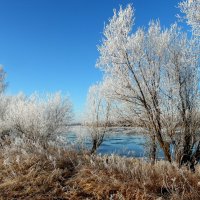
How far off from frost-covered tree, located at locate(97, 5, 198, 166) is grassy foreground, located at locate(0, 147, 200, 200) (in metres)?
4.72

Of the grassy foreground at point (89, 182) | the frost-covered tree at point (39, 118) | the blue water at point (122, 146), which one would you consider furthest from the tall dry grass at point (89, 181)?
the frost-covered tree at point (39, 118)

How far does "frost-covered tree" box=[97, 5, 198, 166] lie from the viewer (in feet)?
Answer: 31.9

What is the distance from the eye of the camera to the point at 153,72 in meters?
9.97

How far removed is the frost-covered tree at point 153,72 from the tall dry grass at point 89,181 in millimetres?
4766

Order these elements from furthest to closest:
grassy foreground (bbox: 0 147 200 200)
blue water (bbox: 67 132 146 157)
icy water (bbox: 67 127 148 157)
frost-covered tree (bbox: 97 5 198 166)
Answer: blue water (bbox: 67 132 146 157)
icy water (bbox: 67 127 148 157)
frost-covered tree (bbox: 97 5 198 166)
grassy foreground (bbox: 0 147 200 200)

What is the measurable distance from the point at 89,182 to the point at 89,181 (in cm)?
2

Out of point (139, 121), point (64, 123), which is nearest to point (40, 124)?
point (64, 123)

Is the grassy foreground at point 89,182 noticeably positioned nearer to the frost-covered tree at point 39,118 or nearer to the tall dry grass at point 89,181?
the tall dry grass at point 89,181

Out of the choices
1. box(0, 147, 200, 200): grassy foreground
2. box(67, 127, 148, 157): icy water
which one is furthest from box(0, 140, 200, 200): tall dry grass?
box(67, 127, 148, 157): icy water

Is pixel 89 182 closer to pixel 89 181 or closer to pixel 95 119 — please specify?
pixel 89 181

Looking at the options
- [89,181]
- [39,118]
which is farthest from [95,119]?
[89,181]

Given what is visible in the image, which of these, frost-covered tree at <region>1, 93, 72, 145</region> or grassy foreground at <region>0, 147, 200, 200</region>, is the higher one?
frost-covered tree at <region>1, 93, 72, 145</region>

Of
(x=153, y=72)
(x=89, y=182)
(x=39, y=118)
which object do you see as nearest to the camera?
(x=89, y=182)

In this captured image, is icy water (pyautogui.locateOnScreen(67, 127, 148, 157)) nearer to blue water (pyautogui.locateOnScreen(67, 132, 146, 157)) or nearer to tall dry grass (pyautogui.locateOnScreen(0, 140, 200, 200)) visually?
blue water (pyautogui.locateOnScreen(67, 132, 146, 157))
